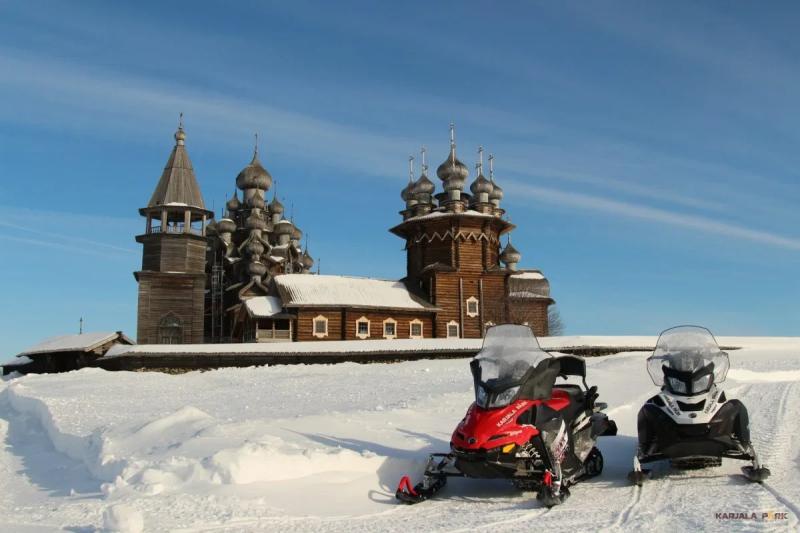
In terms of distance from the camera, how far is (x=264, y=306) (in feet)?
119

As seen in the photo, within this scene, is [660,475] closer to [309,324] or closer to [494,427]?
[494,427]

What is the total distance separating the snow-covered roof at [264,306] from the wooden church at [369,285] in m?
0.05

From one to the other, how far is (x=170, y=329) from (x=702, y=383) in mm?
38142

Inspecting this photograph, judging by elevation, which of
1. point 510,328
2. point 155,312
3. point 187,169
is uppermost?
point 187,169

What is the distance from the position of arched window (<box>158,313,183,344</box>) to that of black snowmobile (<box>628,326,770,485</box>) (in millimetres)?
37268

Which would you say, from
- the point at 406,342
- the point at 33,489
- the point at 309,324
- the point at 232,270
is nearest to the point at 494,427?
the point at 33,489

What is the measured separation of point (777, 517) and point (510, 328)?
9.92 ft

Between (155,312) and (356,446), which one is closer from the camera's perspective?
(356,446)

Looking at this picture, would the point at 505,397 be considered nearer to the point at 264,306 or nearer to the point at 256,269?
the point at 264,306

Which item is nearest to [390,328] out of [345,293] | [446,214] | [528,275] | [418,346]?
[345,293]

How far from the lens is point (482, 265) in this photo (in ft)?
137

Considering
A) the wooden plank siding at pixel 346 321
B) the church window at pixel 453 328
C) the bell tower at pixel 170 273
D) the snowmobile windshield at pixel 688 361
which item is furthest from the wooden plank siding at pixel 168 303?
the snowmobile windshield at pixel 688 361

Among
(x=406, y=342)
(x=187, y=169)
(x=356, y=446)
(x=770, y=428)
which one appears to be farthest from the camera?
(x=187, y=169)

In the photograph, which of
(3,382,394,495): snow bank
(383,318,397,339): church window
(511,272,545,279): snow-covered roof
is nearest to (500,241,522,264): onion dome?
(511,272,545,279): snow-covered roof
